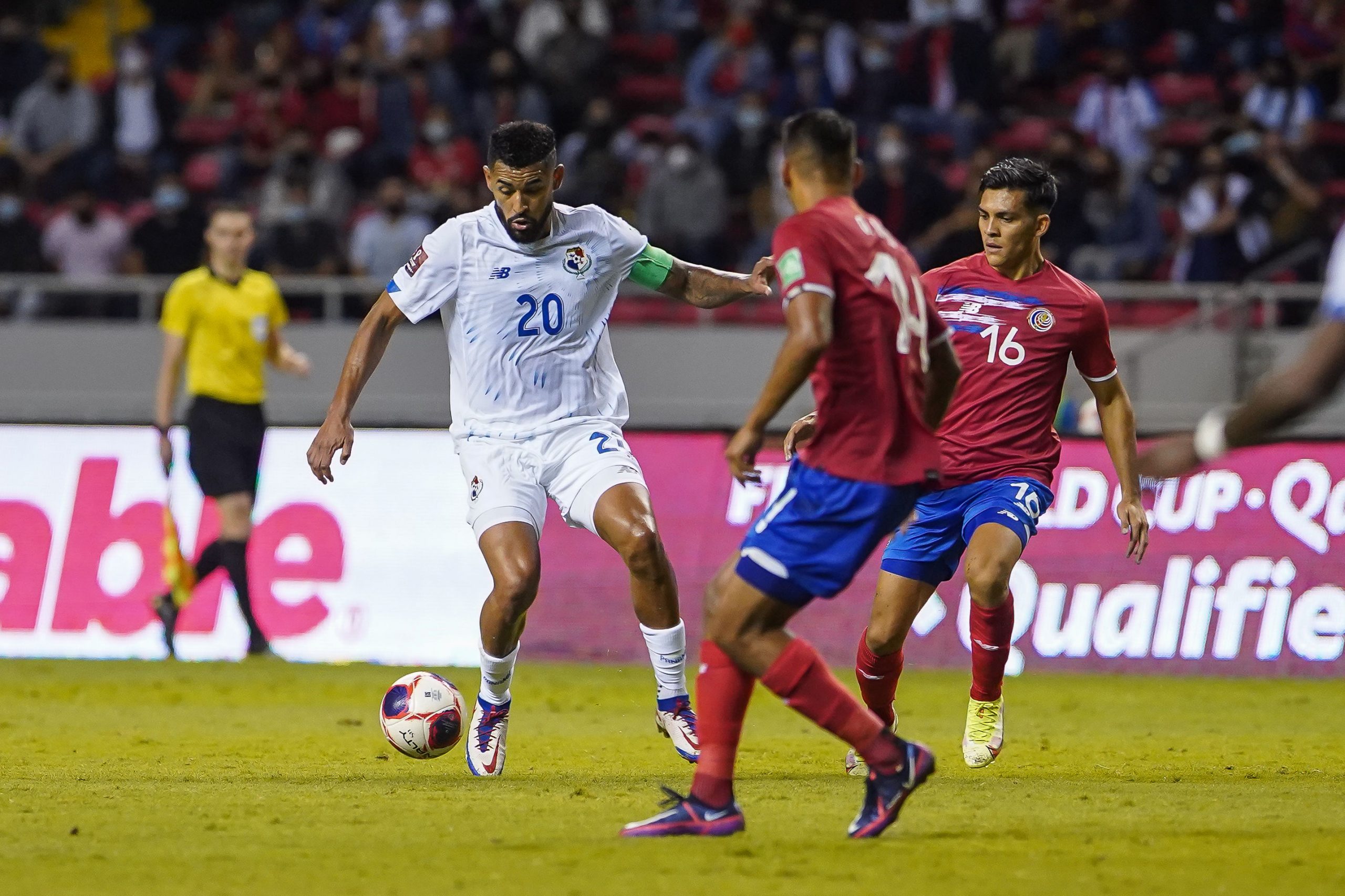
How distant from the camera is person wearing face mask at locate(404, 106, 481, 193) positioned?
61.3 ft

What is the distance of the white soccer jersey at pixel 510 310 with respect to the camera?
7754 mm

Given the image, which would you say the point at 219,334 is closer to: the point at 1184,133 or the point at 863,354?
the point at 863,354

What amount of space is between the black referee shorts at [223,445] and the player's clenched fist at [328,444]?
5363 mm

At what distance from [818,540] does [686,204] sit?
1235cm

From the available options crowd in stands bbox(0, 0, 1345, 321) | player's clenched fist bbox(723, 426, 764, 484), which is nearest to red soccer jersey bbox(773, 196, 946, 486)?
player's clenched fist bbox(723, 426, 764, 484)

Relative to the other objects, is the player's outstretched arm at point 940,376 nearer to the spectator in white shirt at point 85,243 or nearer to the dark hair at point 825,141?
the dark hair at point 825,141

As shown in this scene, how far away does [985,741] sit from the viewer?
786cm

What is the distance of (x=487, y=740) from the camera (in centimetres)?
761

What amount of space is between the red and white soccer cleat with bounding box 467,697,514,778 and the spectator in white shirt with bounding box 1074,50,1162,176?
42.3 ft

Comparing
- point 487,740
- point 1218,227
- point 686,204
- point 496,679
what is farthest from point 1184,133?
point 487,740

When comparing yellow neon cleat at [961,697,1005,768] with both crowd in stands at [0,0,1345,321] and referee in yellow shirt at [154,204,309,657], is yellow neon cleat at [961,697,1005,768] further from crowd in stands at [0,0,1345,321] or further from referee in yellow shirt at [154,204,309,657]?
crowd in stands at [0,0,1345,321]

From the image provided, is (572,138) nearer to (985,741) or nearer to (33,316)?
(33,316)

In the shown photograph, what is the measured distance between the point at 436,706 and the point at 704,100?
42.8 ft

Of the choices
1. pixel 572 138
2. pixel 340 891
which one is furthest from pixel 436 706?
pixel 572 138
